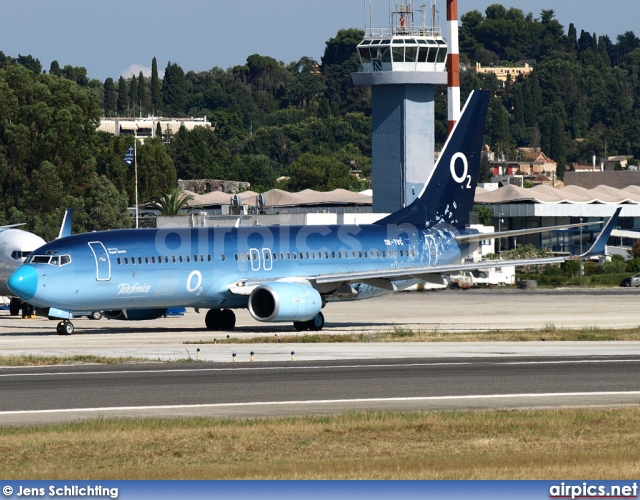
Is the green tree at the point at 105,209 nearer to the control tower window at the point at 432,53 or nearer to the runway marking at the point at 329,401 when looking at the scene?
the control tower window at the point at 432,53

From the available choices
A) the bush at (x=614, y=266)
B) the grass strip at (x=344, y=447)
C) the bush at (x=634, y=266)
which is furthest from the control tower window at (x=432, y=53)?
the grass strip at (x=344, y=447)

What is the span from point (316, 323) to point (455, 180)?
10.9 metres

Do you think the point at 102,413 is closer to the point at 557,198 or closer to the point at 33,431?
the point at 33,431

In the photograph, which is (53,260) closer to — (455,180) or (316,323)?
(316,323)

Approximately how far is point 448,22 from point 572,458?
101 meters

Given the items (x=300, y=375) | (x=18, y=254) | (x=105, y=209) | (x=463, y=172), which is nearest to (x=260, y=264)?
(x=463, y=172)

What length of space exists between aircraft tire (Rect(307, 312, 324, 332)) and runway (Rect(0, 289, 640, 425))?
371 millimetres

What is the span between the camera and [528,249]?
108 meters

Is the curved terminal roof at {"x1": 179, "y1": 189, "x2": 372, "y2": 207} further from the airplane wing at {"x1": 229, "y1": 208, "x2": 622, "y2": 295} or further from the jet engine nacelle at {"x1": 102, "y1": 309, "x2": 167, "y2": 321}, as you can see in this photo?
the airplane wing at {"x1": 229, "y1": 208, "x2": 622, "y2": 295}

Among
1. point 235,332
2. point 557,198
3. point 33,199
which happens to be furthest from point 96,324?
point 557,198

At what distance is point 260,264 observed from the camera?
5031cm

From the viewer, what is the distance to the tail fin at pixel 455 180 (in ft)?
183

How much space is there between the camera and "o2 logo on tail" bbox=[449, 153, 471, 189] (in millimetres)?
56719

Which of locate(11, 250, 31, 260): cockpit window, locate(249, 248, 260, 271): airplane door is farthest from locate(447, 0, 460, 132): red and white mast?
locate(249, 248, 260, 271): airplane door
